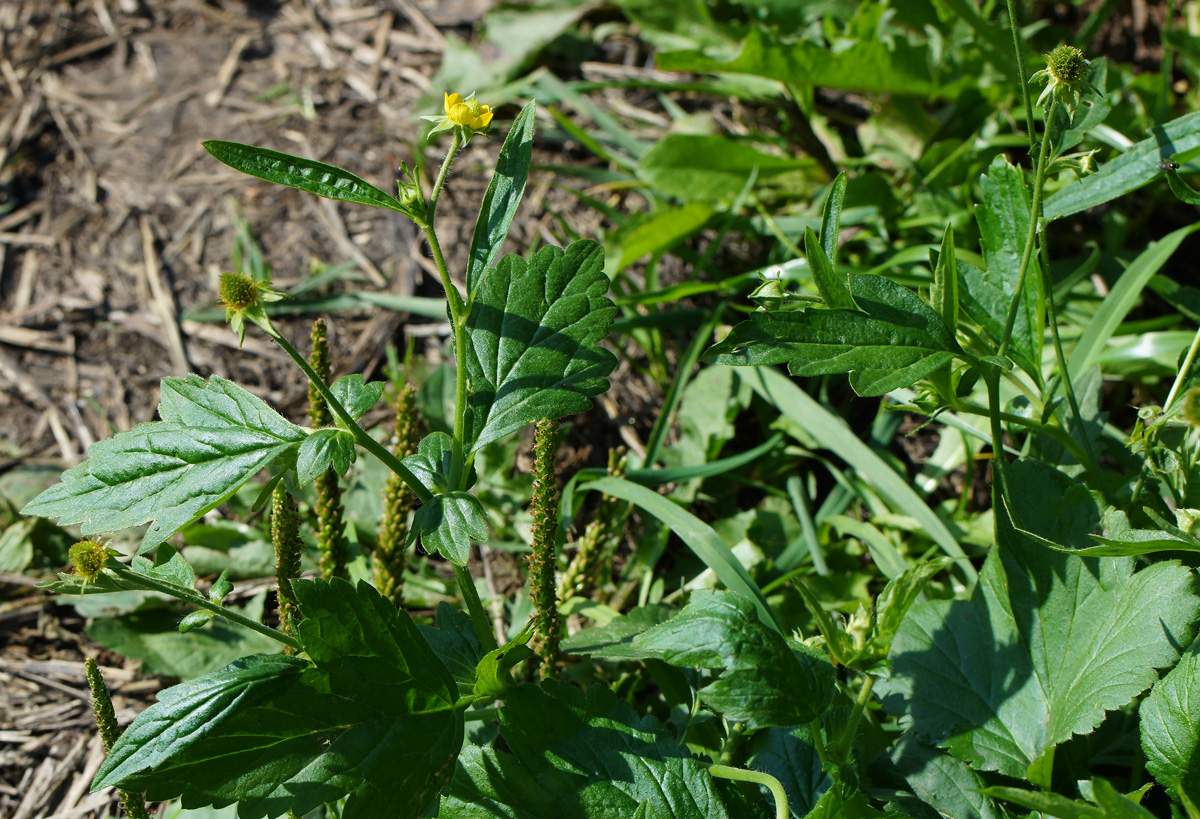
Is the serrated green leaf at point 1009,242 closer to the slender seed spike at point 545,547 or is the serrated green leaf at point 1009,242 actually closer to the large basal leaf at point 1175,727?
the large basal leaf at point 1175,727

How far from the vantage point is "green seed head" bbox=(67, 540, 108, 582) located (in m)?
1.39

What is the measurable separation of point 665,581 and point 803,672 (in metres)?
0.96

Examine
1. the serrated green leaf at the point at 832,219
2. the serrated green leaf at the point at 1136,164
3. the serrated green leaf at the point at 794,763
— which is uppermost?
the serrated green leaf at the point at 1136,164

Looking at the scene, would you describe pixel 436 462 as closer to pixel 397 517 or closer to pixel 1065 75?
pixel 397 517

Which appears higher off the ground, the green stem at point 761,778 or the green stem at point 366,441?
the green stem at point 366,441

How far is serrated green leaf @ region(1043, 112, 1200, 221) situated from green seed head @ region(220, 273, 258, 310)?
152 cm

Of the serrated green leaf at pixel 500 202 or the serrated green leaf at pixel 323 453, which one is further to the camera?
the serrated green leaf at pixel 500 202

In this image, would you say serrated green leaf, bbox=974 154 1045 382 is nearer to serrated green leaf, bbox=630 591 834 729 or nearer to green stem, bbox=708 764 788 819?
serrated green leaf, bbox=630 591 834 729

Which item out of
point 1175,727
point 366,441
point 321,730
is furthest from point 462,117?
point 1175,727

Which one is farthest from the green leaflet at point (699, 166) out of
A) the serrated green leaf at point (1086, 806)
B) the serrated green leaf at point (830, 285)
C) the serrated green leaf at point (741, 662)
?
the serrated green leaf at point (1086, 806)

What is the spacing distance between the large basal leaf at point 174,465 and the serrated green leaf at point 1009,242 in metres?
1.40

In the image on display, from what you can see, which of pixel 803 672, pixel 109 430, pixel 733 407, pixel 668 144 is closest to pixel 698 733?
pixel 803 672

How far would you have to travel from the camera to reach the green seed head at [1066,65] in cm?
149

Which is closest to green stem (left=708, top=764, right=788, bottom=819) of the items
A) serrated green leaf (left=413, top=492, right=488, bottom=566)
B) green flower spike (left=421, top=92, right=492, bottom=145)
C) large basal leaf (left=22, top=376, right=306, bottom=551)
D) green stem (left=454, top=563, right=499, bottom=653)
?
green stem (left=454, top=563, right=499, bottom=653)
